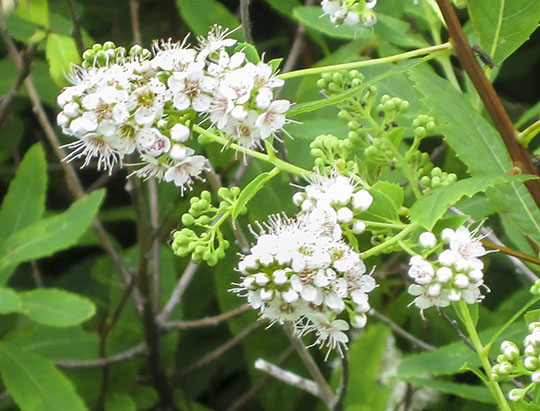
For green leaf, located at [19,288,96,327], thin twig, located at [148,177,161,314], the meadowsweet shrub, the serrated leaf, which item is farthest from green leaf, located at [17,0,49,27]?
the serrated leaf

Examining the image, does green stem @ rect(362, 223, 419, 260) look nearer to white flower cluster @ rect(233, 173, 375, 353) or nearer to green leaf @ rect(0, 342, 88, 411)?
white flower cluster @ rect(233, 173, 375, 353)

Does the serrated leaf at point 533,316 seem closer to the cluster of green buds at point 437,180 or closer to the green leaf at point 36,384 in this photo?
the cluster of green buds at point 437,180

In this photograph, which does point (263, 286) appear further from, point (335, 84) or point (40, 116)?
point (40, 116)

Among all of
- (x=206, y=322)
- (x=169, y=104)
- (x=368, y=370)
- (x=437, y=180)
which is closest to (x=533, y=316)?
(x=437, y=180)

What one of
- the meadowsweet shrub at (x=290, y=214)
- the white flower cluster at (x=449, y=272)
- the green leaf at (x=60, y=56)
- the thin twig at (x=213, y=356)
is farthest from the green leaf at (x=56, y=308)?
the white flower cluster at (x=449, y=272)

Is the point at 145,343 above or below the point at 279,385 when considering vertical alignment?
above

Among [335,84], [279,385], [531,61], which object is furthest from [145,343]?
[531,61]
